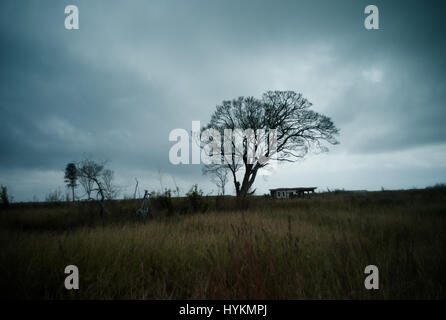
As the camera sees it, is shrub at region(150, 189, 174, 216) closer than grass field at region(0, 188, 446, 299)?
No

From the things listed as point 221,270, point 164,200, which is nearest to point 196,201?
point 164,200

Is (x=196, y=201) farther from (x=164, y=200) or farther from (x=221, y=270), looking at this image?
(x=221, y=270)

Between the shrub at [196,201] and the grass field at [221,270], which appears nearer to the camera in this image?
the grass field at [221,270]

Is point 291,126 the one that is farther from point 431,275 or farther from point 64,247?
point 64,247

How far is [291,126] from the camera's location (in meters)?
14.8

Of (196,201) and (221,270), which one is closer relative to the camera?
(221,270)

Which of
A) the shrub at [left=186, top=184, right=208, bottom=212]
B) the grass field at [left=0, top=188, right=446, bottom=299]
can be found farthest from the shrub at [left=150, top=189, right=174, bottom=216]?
the grass field at [left=0, top=188, right=446, bottom=299]

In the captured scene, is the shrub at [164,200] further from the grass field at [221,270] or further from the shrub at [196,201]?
the grass field at [221,270]

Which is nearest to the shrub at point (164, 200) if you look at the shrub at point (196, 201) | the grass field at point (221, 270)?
the shrub at point (196, 201)

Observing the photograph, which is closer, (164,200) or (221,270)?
(221,270)

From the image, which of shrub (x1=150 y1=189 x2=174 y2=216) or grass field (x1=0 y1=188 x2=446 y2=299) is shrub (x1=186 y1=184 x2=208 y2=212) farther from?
grass field (x1=0 y1=188 x2=446 y2=299)

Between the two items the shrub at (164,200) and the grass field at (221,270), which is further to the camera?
the shrub at (164,200)

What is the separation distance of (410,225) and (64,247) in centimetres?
787
